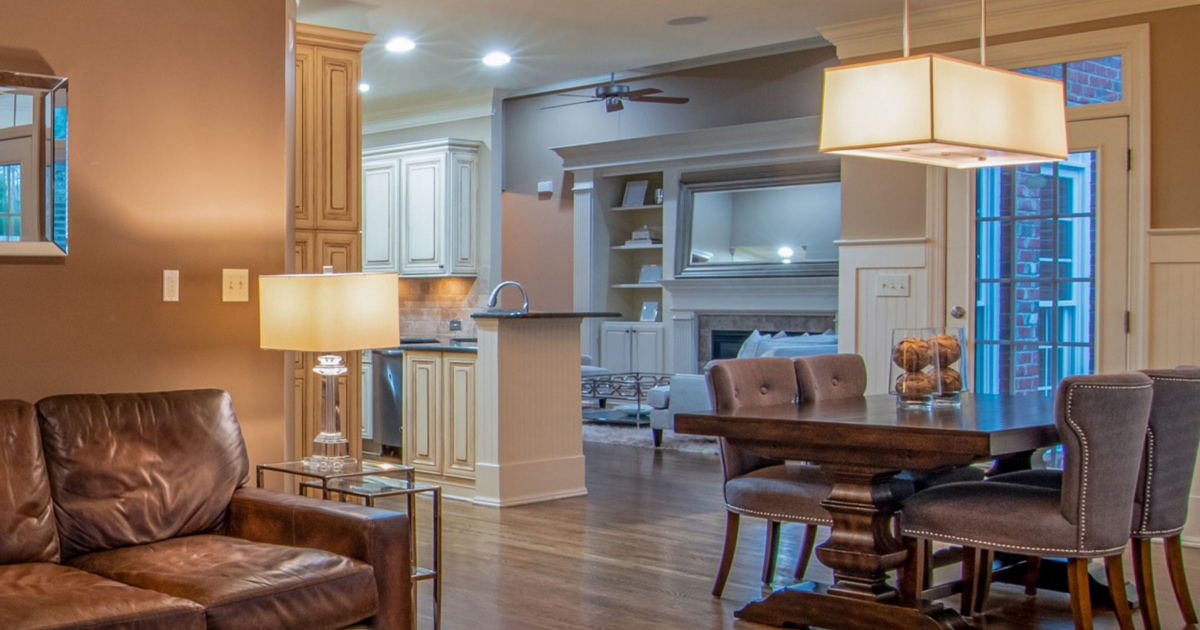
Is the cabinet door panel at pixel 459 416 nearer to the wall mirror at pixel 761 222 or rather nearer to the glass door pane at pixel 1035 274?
the glass door pane at pixel 1035 274

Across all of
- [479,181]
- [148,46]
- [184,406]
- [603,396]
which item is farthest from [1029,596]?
[479,181]

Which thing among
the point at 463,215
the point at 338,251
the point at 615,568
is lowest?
the point at 615,568

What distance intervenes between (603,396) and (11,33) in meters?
6.35

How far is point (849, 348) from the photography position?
661cm

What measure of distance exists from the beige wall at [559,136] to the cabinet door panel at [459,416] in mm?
3398

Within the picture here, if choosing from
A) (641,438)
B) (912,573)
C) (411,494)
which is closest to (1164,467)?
(912,573)

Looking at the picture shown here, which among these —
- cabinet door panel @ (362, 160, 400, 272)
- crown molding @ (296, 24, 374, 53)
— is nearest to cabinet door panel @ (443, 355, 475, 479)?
crown molding @ (296, 24, 374, 53)

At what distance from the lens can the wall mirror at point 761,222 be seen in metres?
8.66

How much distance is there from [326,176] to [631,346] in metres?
4.40

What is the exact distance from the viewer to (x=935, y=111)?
11.6 ft

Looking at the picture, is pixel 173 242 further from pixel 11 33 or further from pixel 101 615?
pixel 101 615

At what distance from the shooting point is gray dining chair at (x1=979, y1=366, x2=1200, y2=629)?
11.6ft

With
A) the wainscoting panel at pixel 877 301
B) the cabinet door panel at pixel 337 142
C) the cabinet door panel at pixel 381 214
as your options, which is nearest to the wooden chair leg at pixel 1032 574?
the wainscoting panel at pixel 877 301

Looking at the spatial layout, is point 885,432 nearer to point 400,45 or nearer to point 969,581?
point 969,581
